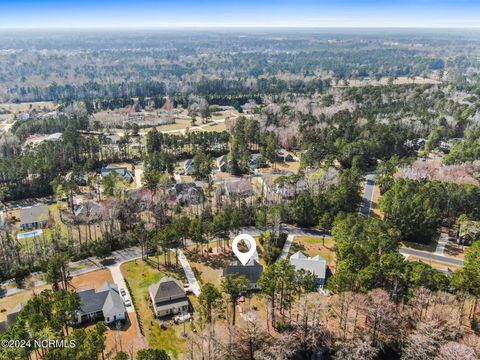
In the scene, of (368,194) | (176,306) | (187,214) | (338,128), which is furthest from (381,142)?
(176,306)

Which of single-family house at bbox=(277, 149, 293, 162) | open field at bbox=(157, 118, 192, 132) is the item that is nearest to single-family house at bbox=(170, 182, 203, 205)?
single-family house at bbox=(277, 149, 293, 162)

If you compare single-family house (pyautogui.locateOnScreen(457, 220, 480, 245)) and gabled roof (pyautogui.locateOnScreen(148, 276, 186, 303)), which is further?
single-family house (pyautogui.locateOnScreen(457, 220, 480, 245))

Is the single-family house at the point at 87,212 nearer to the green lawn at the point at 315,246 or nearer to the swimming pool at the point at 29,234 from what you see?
the swimming pool at the point at 29,234

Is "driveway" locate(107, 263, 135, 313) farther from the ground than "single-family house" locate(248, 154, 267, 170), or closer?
closer

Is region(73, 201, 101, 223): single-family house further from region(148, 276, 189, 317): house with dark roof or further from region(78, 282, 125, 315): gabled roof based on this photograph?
region(148, 276, 189, 317): house with dark roof

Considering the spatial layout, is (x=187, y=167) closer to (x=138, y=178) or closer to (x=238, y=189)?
(x=138, y=178)

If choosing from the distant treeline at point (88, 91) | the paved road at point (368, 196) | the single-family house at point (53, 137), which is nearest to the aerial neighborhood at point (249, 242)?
the paved road at point (368, 196)

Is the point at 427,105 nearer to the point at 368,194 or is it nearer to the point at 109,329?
the point at 368,194
